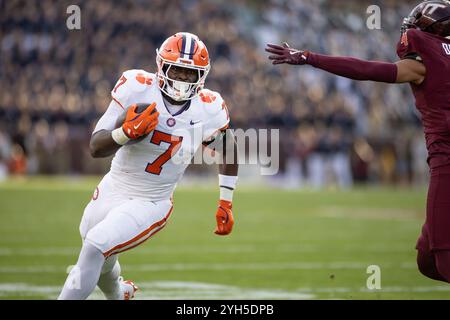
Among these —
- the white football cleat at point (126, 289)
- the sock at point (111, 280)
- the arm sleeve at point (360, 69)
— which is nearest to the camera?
the arm sleeve at point (360, 69)

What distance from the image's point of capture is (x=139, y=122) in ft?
15.5

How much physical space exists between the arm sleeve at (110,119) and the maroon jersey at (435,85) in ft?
5.74

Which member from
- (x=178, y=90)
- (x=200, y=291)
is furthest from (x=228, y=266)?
(x=178, y=90)

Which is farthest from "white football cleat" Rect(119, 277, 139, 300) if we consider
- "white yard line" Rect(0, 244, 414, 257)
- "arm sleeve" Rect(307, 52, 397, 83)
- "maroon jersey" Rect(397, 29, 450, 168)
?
"white yard line" Rect(0, 244, 414, 257)

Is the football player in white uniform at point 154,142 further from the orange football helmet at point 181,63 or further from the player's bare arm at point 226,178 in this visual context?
the player's bare arm at point 226,178

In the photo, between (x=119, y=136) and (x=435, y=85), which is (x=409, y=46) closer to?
(x=435, y=85)

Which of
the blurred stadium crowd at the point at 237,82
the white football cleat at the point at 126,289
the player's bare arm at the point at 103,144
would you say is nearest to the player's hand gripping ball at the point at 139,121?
the player's bare arm at the point at 103,144

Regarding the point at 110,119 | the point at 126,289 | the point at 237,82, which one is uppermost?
the point at 237,82

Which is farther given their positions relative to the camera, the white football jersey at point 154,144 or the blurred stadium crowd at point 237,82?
the blurred stadium crowd at point 237,82

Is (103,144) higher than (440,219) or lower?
higher

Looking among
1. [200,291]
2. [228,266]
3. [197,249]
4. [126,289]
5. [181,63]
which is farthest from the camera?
[197,249]

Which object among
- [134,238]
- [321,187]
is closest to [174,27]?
[321,187]

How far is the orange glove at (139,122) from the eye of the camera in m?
4.72

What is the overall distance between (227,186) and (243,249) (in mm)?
4806
